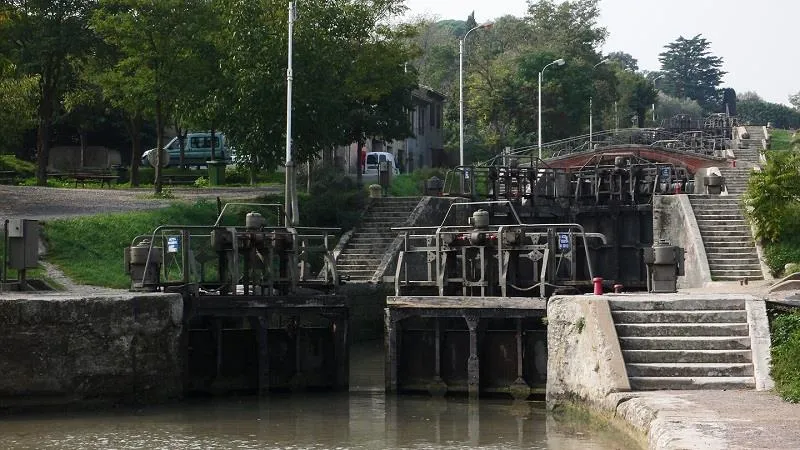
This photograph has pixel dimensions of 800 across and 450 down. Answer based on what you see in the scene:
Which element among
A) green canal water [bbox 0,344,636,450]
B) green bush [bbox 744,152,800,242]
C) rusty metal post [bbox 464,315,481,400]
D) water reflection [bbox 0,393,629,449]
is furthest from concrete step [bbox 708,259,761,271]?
water reflection [bbox 0,393,629,449]

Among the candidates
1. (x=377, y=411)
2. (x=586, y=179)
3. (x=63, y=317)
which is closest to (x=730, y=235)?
(x=586, y=179)

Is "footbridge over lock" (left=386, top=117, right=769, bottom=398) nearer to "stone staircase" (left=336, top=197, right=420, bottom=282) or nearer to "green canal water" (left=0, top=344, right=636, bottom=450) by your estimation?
"green canal water" (left=0, top=344, right=636, bottom=450)

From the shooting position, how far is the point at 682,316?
69.5 feet

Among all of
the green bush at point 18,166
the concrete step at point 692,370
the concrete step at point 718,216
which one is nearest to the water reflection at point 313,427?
the concrete step at point 692,370

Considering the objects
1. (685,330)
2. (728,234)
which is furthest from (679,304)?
(728,234)

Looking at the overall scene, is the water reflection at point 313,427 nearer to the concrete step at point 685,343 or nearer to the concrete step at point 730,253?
the concrete step at point 685,343

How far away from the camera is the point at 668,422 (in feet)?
53.4

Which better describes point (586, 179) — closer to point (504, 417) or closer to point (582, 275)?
point (582, 275)

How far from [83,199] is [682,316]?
23277 millimetres

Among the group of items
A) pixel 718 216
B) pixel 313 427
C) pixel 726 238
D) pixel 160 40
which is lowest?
pixel 313 427

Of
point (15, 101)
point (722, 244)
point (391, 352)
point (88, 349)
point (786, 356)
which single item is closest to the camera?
point (786, 356)

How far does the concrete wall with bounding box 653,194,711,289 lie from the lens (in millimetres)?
34812

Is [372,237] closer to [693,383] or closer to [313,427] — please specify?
[313,427]

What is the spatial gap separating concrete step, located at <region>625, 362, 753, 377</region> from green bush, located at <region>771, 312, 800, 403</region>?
481mm
